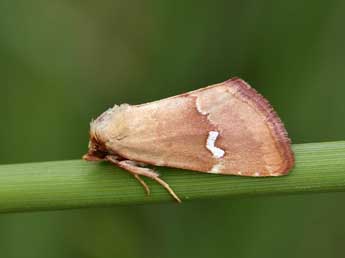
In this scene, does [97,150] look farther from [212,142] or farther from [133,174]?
[212,142]

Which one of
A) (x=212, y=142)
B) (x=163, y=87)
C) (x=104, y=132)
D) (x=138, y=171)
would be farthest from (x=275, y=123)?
(x=163, y=87)

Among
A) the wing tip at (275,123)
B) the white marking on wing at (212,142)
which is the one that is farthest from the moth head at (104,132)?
the wing tip at (275,123)

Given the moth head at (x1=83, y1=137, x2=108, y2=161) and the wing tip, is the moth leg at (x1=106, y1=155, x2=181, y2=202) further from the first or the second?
the wing tip

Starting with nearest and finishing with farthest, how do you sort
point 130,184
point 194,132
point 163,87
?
point 130,184
point 194,132
point 163,87

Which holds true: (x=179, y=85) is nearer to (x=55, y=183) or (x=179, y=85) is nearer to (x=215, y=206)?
(x=215, y=206)

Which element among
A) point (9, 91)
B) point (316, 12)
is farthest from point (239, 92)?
point (9, 91)
